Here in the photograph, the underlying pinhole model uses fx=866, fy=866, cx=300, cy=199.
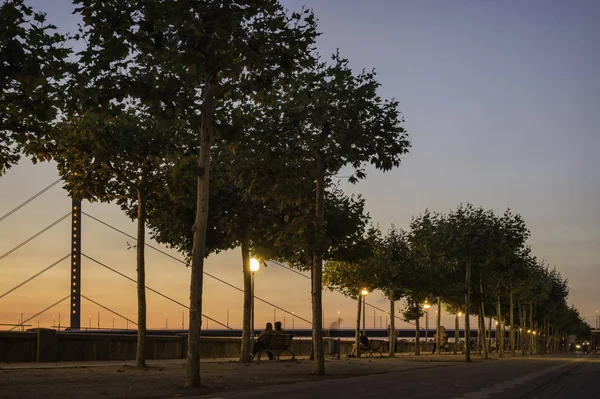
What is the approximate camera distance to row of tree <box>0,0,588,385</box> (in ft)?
59.6

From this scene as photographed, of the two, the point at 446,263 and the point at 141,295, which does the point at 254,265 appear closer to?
the point at 141,295

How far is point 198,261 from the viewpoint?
1903cm

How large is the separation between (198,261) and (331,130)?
28.1 feet

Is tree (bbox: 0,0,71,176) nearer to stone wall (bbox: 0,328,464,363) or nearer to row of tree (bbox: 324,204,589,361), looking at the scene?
stone wall (bbox: 0,328,464,363)

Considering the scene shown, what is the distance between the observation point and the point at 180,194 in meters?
27.3

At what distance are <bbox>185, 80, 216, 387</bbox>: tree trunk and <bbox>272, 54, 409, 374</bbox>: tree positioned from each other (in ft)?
20.7

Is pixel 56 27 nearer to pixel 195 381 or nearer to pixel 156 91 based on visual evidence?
pixel 156 91

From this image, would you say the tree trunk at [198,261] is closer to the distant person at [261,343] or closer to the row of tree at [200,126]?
the row of tree at [200,126]

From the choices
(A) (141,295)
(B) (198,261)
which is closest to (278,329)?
(A) (141,295)

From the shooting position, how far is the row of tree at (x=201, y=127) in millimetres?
18172

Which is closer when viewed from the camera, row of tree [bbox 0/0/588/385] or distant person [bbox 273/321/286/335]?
row of tree [bbox 0/0/588/385]

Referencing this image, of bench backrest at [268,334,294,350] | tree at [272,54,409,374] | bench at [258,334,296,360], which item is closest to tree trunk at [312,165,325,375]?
tree at [272,54,409,374]

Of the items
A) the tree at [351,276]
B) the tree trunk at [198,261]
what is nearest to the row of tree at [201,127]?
the tree trunk at [198,261]

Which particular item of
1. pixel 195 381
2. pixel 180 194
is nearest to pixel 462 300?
pixel 180 194
